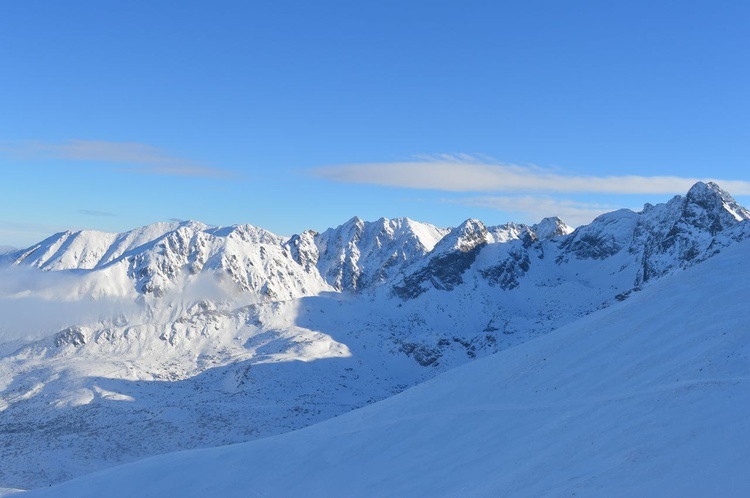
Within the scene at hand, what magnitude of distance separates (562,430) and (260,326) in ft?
416

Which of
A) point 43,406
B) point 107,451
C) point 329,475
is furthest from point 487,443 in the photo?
point 43,406

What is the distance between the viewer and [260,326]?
150 m

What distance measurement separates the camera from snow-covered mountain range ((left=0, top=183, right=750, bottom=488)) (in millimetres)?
90062

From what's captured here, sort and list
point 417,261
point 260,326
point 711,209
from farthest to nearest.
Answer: point 417,261 → point 260,326 → point 711,209

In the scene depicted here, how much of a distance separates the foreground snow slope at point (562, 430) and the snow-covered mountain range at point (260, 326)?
119 feet

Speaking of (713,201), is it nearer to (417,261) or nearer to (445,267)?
(445,267)

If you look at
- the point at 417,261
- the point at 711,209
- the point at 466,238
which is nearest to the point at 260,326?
the point at 417,261

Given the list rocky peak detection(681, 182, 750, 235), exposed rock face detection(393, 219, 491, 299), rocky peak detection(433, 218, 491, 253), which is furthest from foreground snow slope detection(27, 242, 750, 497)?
rocky peak detection(433, 218, 491, 253)

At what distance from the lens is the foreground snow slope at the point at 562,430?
904 inches

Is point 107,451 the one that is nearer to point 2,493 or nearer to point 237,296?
point 2,493

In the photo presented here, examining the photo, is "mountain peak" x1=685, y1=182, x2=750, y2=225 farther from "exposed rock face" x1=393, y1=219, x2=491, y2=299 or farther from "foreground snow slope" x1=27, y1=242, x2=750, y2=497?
"foreground snow slope" x1=27, y1=242, x2=750, y2=497

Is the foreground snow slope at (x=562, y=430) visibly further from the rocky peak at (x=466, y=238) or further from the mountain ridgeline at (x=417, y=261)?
the rocky peak at (x=466, y=238)

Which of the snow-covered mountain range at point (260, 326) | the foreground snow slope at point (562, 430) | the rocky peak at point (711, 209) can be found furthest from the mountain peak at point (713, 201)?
the foreground snow slope at point (562, 430)

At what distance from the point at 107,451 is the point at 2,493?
44613 millimetres
